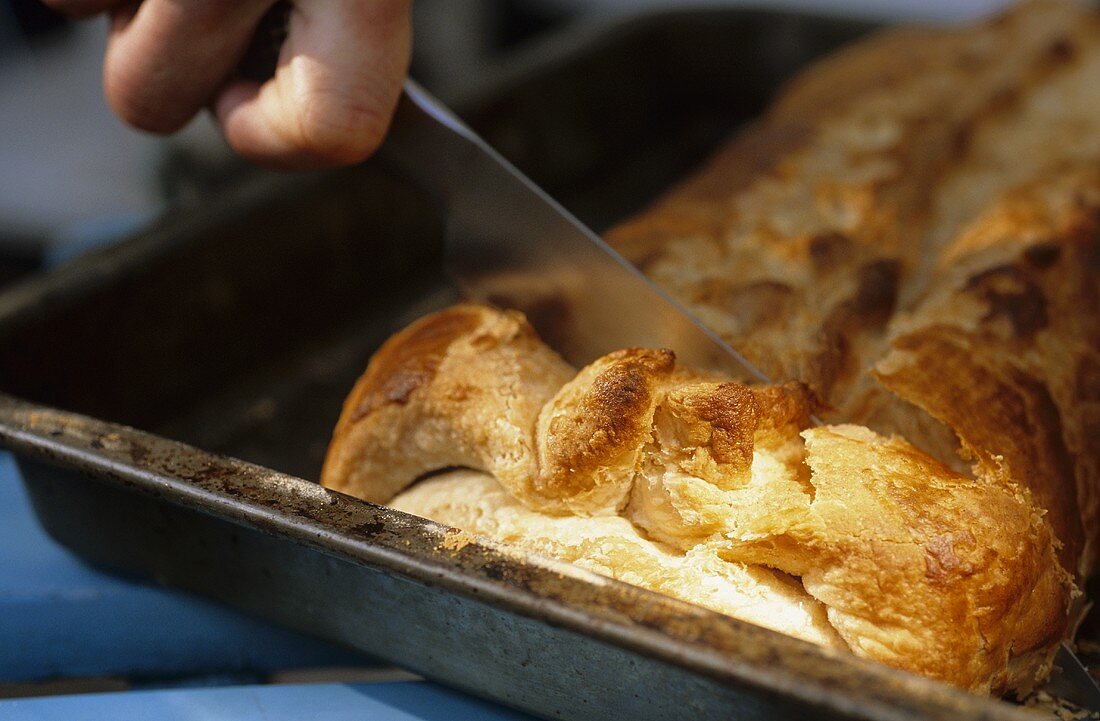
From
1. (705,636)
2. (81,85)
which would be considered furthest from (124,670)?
(81,85)

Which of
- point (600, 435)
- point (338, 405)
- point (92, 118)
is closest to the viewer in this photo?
point (600, 435)

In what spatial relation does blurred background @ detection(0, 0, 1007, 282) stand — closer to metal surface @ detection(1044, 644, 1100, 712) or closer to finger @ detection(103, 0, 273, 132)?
finger @ detection(103, 0, 273, 132)

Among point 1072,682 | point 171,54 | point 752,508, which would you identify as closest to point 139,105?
point 171,54

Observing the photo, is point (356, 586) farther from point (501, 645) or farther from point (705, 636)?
point (705, 636)

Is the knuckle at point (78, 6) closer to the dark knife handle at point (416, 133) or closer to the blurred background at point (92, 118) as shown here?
the dark knife handle at point (416, 133)

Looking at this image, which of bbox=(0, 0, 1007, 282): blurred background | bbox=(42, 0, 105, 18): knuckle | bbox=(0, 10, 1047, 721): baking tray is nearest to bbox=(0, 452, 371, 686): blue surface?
bbox=(0, 10, 1047, 721): baking tray

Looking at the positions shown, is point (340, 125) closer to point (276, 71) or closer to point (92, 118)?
point (276, 71)

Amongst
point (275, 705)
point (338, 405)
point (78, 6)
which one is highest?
point (78, 6)
